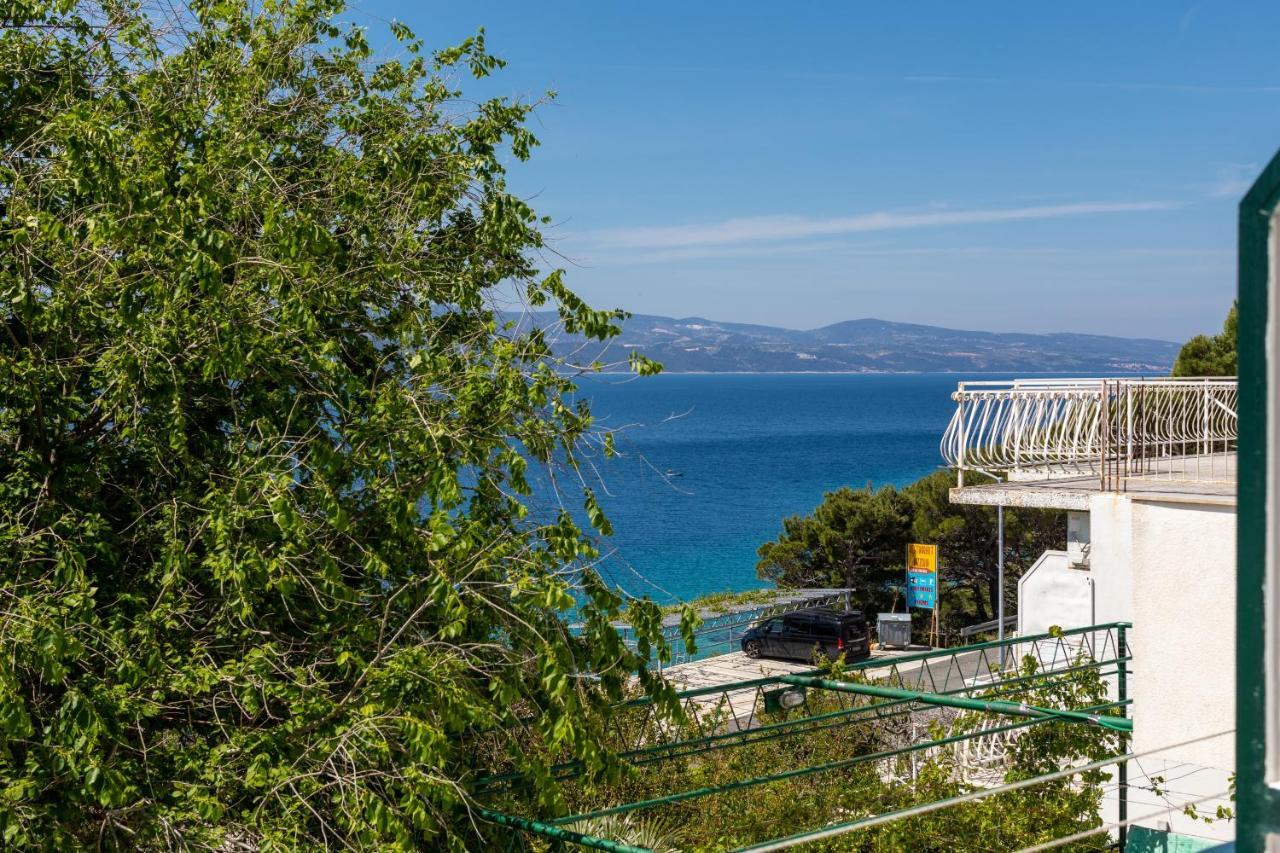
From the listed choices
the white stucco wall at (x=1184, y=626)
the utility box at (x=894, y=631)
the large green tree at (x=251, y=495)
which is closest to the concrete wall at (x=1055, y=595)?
the white stucco wall at (x=1184, y=626)

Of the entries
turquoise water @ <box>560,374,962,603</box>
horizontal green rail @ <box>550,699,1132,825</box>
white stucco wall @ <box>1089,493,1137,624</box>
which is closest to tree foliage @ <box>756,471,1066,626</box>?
turquoise water @ <box>560,374,962,603</box>

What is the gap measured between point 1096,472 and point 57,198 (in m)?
9.09

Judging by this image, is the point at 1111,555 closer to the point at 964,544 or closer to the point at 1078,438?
the point at 1078,438

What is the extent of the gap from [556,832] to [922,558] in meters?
28.0

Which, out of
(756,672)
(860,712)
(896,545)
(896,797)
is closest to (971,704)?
(860,712)

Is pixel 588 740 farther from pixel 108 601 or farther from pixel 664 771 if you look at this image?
pixel 664 771

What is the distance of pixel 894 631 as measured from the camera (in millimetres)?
33344

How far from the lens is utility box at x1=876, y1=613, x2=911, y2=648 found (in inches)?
1308

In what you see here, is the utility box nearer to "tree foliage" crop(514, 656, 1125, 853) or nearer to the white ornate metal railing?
the white ornate metal railing

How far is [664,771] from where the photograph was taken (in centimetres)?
996

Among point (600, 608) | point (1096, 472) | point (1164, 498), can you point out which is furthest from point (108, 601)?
point (1096, 472)

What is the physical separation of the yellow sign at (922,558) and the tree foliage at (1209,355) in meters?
8.52

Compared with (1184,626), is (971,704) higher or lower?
lower

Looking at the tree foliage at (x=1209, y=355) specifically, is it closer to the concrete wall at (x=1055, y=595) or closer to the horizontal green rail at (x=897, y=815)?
the concrete wall at (x=1055, y=595)
